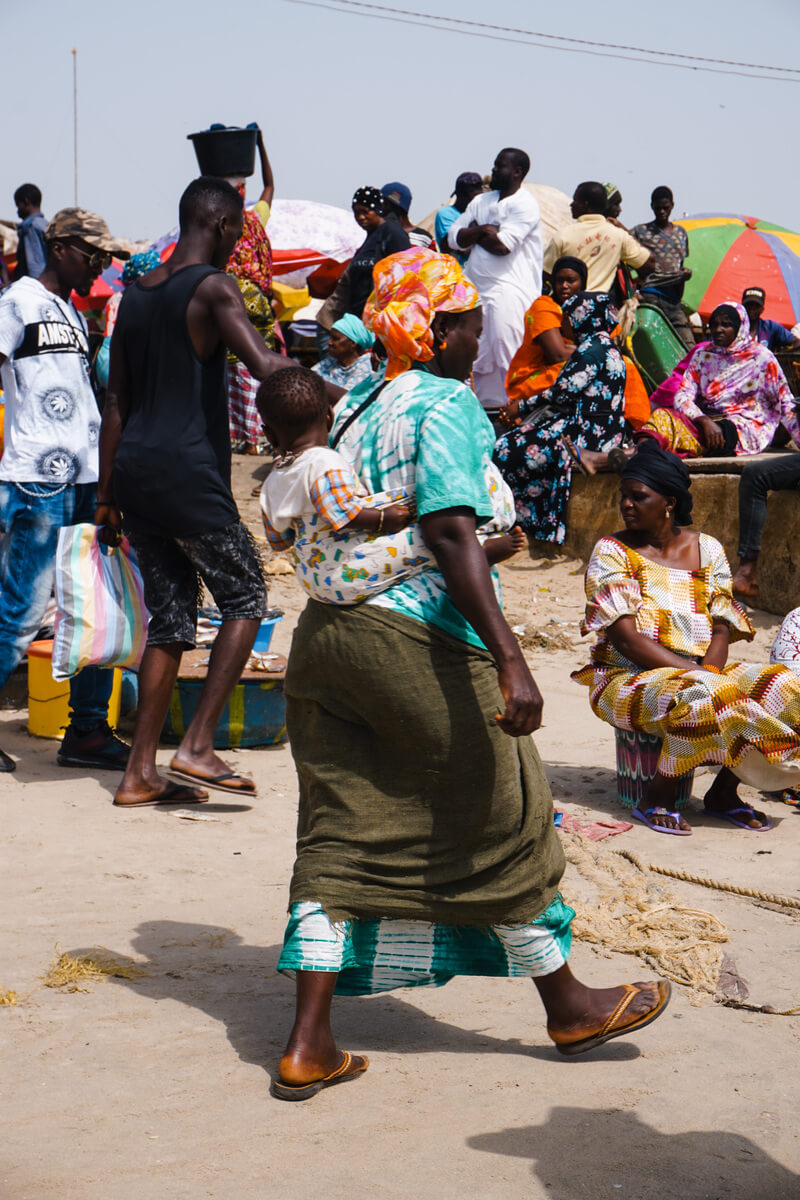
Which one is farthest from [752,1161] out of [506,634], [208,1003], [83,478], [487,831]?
[83,478]

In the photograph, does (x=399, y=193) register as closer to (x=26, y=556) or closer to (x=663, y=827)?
(x=26, y=556)

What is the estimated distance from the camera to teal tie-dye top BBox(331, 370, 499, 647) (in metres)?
2.91

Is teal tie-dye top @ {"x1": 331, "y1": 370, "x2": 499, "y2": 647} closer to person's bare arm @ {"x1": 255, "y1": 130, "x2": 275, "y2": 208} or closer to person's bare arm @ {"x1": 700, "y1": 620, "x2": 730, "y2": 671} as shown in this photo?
person's bare arm @ {"x1": 700, "y1": 620, "x2": 730, "y2": 671}

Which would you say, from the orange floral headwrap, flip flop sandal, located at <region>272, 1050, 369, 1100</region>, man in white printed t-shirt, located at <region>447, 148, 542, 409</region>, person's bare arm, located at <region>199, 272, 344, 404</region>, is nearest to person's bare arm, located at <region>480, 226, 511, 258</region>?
man in white printed t-shirt, located at <region>447, 148, 542, 409</region>

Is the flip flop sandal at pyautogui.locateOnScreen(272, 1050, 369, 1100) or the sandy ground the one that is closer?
the sandy ground

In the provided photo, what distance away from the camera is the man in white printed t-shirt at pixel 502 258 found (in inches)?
396

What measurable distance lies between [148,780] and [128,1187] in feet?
8.99

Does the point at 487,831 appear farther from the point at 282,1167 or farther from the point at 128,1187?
the point at 128,1187

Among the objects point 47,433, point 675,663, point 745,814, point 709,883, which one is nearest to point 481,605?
point 709,883

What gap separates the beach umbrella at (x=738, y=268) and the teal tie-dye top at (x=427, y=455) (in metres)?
11.2

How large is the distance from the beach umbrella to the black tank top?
9659 millimetres

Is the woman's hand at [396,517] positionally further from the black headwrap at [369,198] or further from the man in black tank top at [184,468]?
the black headwrap at [369,198]

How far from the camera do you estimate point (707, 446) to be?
9.98 metres

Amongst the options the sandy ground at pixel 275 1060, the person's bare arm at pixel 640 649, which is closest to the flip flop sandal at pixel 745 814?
the sandy ground at pixel 275 1060
